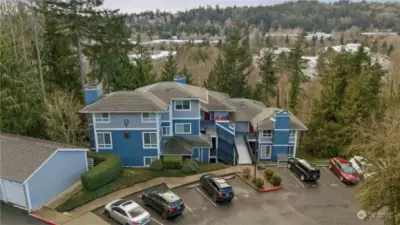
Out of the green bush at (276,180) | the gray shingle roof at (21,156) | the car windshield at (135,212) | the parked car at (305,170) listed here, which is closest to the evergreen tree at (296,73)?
the parked car at (305,170)

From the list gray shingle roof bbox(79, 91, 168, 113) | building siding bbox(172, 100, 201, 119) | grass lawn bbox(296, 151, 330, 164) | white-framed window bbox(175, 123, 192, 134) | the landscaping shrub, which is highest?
gray shingle roof bbox(79, 91, 168, 113)

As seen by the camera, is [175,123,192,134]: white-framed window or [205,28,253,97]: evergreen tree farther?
[205,28,253,97]: evergreen tree

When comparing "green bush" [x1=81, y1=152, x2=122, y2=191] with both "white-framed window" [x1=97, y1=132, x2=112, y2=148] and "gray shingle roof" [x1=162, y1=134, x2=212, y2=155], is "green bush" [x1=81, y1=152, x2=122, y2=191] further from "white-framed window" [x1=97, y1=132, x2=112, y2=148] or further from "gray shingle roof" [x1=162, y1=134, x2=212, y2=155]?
"gray shingle roof" [x1=162, y1=134, x2=212, y2=155]

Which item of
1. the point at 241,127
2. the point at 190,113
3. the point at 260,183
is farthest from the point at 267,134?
the point at 260,183

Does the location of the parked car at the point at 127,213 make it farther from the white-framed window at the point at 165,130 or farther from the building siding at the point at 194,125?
the building siding at the point at 194,125

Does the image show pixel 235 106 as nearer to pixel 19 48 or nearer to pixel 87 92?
pixel 87 92

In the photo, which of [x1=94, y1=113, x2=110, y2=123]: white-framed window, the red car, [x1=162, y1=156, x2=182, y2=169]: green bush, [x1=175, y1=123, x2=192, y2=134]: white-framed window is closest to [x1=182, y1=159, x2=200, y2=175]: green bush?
[x1=162, y1=156, x2=182, y2=169]: green bush

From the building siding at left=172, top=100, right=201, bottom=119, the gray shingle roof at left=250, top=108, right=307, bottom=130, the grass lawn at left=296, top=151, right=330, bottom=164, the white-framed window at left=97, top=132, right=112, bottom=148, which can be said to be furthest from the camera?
the grass lawn at left=296, top=151, right=330, bottom=164

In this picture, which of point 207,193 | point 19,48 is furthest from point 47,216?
point 19,48
